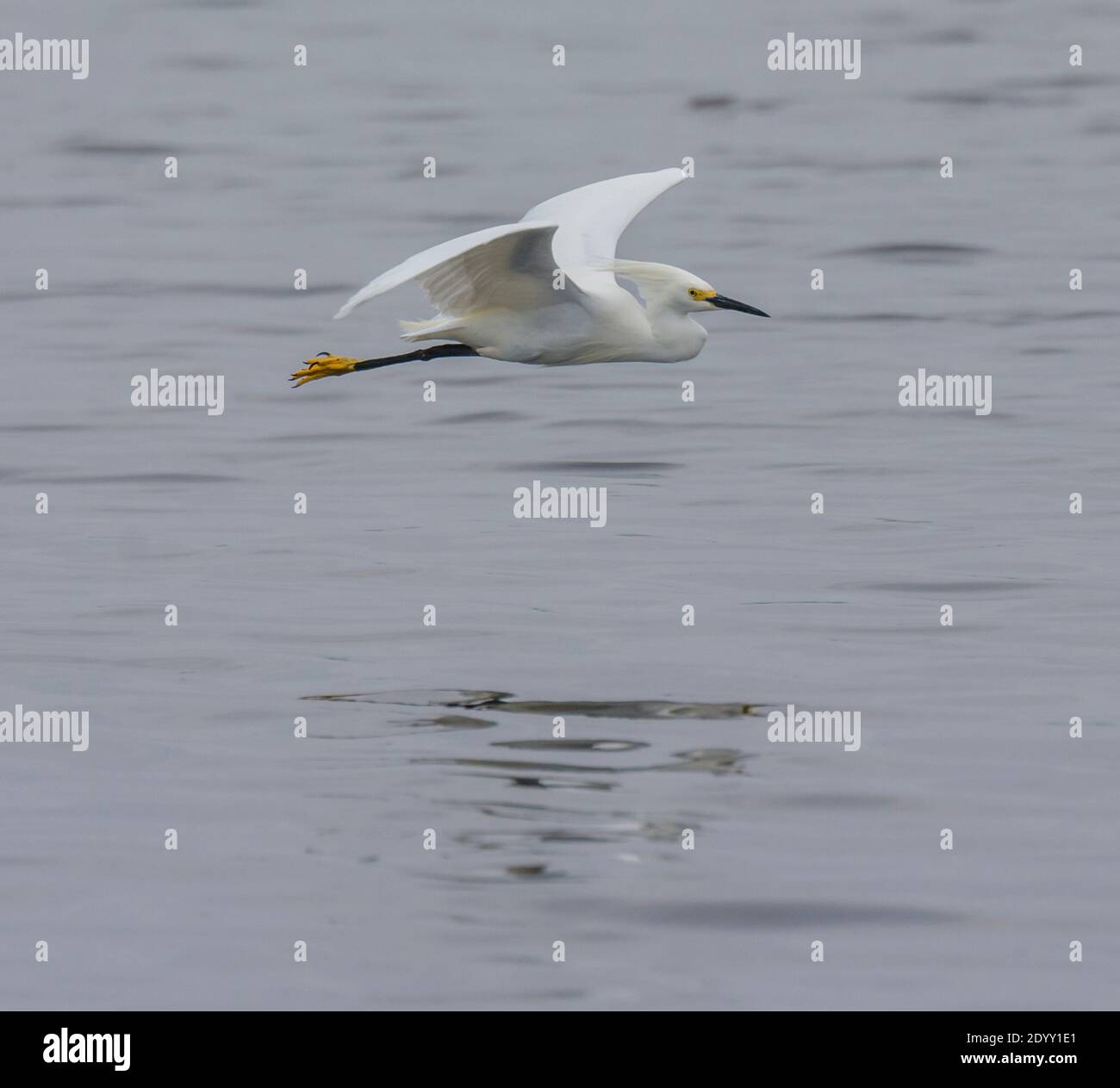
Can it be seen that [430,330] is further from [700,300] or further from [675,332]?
[700,300]

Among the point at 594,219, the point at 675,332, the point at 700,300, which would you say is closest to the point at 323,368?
the point at 594,219

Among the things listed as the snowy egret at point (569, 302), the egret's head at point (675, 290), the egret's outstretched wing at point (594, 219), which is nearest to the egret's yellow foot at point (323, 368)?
the snowy egret at point (569, 302)

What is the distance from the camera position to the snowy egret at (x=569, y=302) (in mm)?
15727

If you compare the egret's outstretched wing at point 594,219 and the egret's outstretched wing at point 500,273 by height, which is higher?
the egret's outstretched wing at point 594,219

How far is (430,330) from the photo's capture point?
16.0m

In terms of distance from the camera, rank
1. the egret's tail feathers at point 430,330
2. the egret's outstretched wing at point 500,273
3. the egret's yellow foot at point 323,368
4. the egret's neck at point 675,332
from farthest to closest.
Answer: the egret's yellow foot at point 323,368 < the egret's neck at point 675,332 < the egret's tail feathers at point 430,330 < the egret's outstretched wing at point 500,273

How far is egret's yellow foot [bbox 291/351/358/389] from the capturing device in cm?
1742

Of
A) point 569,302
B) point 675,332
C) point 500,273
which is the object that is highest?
point 500,273

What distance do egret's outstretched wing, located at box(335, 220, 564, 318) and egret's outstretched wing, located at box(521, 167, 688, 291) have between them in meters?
0.20

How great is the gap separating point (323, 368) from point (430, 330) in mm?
1790

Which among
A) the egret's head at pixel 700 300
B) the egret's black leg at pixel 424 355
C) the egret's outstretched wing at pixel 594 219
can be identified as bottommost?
the egret's black leg at pixel 424 355

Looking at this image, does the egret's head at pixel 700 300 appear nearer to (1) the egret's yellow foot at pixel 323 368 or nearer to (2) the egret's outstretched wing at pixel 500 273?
(2) the egret's outstretched wing at pixel 500 273

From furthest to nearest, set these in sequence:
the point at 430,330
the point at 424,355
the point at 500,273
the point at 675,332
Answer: the point at 424,355 < the point at 675,332 < the point at 430,330 < the point at 500,273

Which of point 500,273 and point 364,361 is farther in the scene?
point 364,361
